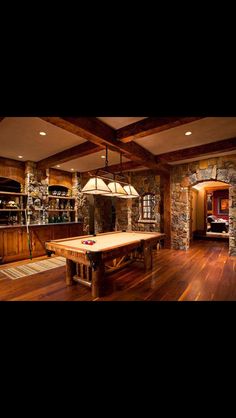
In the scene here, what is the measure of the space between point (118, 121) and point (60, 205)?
4796mm

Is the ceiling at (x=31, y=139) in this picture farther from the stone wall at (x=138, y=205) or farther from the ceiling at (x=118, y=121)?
the stone wall at (x=138, y=205)

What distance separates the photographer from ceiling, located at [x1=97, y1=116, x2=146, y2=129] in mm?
2988

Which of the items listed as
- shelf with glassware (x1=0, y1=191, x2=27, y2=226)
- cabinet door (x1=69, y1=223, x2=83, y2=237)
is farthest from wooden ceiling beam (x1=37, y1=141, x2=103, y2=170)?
cabinet door (x1=69, y1=223, x2=83, y2=237)

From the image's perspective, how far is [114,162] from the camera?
232 inches

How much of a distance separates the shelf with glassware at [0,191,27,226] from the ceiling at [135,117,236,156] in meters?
4.20

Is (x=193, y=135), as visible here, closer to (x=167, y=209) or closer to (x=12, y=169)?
(x=167, y=209)

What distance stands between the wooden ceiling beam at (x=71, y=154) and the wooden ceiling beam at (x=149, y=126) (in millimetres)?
768

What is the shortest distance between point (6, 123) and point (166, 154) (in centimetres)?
382

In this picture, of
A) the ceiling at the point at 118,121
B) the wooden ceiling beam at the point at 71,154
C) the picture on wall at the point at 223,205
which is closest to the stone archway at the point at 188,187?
the wooden ceiling beam at the point at 71,154

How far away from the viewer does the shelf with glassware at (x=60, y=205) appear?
21.9 ft

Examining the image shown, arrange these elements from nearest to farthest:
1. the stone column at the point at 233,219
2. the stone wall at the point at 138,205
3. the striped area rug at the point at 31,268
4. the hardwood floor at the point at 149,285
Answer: the hardwood floor at the point at 149,285 → the striped area rug at the point at 31,268 → the stone column at the point at 233,219 → the stone wall at the point at 138,205

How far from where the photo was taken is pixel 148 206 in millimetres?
7062

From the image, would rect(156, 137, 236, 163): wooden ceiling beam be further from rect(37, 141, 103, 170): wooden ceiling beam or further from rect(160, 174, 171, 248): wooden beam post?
rect(37, 141, 103, 170): wooden ceiling beam
